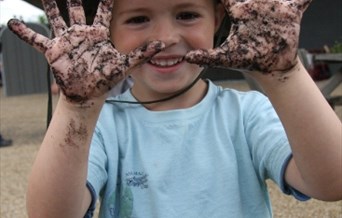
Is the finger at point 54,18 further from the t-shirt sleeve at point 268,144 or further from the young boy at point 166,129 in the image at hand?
the t-shirt sleeve at point 268,144

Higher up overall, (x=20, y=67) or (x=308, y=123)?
(x=308, y=123)

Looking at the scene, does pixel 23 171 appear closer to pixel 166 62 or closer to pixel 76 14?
pixel 166 62

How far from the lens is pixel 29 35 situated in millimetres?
841

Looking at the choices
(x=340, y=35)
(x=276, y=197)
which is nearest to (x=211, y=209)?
(x=276, y=197)

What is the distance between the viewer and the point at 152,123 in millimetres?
1071

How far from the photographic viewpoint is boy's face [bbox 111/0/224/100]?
3.18 feet

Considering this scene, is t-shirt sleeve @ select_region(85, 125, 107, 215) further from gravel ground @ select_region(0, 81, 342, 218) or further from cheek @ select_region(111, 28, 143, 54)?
gravel ground @ select_region(0, 81, 342, 218)

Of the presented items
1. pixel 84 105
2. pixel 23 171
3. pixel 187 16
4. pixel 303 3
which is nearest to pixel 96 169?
pixel 84 105

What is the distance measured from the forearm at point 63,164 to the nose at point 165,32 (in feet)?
0.65

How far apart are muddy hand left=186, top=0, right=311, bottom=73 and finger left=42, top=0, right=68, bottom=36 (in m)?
0.22

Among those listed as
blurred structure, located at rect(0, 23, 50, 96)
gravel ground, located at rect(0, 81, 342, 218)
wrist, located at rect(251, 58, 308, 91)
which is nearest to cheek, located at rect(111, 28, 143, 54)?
wrist, located at rect(251, 58, 308, 91)

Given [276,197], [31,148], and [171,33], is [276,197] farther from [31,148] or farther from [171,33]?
[31,148]

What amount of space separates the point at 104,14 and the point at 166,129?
30cm

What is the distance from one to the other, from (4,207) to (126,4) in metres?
1.70
